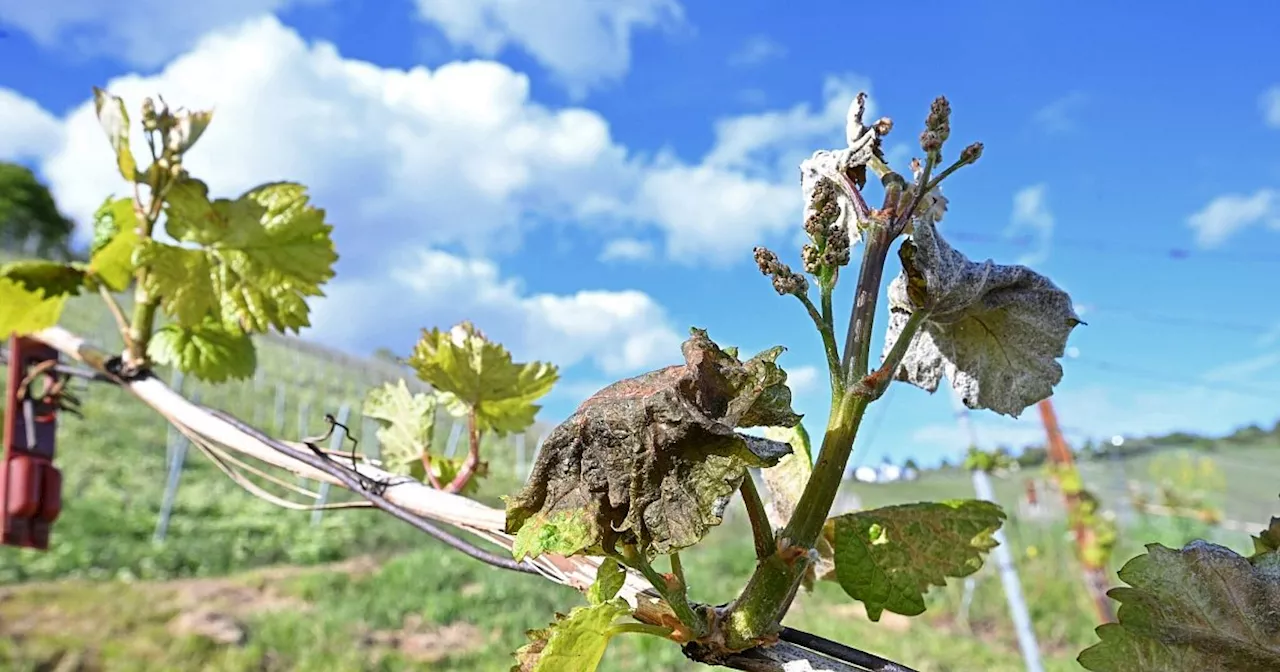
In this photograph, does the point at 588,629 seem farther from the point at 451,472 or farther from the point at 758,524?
the point at 451,472

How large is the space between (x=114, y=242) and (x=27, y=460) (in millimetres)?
385

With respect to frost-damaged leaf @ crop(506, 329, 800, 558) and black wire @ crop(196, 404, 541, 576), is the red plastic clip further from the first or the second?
frost-damaged leaf @ crop(506, 329, 800, 558)

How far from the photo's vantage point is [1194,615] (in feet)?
1.46

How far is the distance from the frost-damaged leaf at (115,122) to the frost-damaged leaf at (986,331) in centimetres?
98

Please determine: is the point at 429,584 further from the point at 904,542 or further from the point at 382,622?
the point at 904,542

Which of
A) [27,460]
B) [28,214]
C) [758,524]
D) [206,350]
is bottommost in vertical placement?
[27,460]

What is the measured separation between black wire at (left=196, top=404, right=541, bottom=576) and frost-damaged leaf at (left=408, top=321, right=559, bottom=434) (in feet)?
0.42

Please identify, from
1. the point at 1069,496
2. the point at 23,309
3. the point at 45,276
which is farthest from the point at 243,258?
the point at 1069,496

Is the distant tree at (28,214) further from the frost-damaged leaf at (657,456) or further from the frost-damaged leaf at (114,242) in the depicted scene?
the frost-damaged leaf at (657,456)

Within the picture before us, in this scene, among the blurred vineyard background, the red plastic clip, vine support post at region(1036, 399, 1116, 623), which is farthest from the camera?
the blurred vineyard background

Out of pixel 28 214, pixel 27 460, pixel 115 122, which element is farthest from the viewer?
pixel 28 214

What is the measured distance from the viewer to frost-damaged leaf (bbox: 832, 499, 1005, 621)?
55 cm

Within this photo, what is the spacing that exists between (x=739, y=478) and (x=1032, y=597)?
945 cm

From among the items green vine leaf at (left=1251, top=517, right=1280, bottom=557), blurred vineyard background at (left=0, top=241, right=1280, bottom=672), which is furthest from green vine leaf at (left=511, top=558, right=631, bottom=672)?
blurred vineyard background at (left=0, top=241, right=1280, bottom=672)
